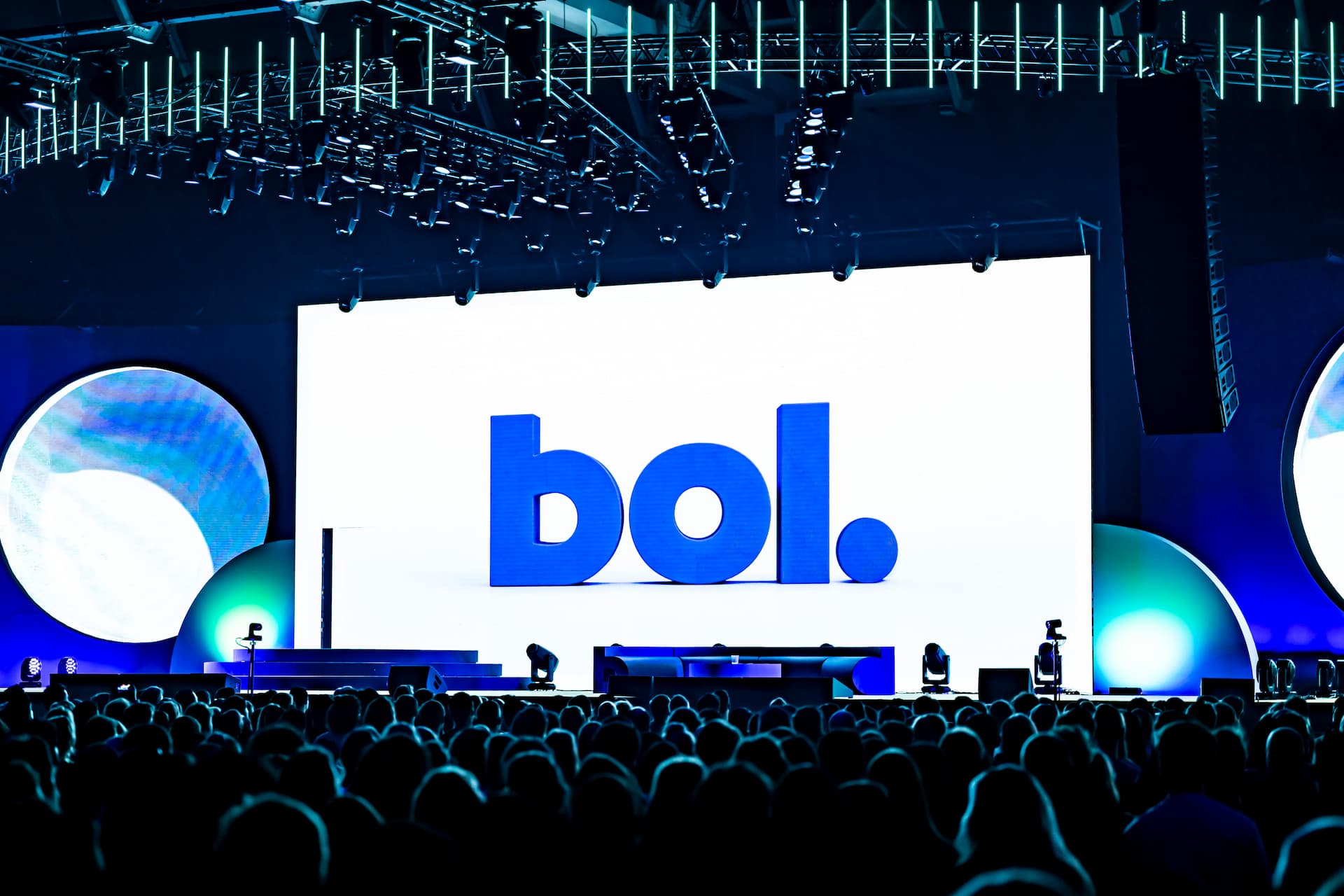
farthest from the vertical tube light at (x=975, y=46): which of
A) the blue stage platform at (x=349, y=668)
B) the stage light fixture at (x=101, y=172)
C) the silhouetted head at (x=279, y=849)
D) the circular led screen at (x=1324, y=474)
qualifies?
the silhouetted head at (x=279, y=849)

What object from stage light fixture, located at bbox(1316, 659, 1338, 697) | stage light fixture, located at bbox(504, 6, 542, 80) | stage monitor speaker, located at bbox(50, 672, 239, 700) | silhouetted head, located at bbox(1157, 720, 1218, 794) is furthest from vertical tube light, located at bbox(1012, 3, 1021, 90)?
stage monitor speaker, located at bbox(50, 672, 239, 700)

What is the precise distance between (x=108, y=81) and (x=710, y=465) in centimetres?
766

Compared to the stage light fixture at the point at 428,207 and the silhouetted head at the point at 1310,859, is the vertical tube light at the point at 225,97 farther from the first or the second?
the silhouetted head at the point at 1310,859

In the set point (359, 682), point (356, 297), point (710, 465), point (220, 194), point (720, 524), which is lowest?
point (359, 682)

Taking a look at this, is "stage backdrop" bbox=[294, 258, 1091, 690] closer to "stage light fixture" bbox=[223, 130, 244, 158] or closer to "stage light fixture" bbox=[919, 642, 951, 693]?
"stage light fixture" bbox=[919, 642, 951, 693]

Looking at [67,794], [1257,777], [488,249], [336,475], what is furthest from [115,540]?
[1257,777]

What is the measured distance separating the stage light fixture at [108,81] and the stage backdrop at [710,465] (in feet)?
19.2

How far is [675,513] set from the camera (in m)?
17.9

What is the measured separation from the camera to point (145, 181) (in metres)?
19.8

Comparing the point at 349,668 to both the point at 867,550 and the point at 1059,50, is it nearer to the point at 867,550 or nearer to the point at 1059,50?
the point at 867,550

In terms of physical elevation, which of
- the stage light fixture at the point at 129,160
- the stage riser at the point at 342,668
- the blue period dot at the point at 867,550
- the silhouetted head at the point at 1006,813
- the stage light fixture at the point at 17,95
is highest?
the stage light fixture at the point at 129,160

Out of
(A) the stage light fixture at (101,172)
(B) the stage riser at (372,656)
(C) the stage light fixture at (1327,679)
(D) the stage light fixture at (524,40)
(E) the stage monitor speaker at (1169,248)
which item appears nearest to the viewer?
(E) the stage monitor speaker at (1169,248)

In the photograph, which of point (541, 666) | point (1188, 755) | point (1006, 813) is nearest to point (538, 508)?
point (541, 666)

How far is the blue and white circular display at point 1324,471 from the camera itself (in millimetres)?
15727
